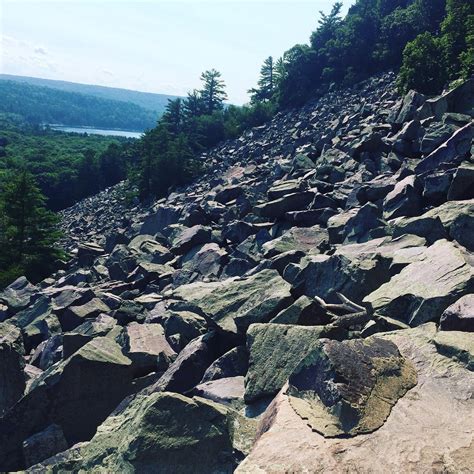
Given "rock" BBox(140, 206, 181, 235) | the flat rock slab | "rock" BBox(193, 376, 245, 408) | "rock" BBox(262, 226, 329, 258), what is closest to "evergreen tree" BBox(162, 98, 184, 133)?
Result: "rock" BBox(140, 206, 181, 235)

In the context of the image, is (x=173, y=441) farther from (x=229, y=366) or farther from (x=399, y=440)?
(x=229, y=366)

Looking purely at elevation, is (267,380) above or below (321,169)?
below

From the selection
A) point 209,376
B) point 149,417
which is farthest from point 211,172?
point 149,417

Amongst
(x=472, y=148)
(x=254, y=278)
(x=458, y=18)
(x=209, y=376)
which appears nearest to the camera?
(x=209, y=376)

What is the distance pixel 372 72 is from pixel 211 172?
1078 inches

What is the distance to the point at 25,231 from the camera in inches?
1436

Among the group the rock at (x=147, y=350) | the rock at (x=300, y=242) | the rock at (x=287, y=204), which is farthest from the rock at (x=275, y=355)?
the rock at (x=287, y=204)

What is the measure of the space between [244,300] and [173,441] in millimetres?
5453

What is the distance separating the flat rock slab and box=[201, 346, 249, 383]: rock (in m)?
3.44

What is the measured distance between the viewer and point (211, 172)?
1869 inches

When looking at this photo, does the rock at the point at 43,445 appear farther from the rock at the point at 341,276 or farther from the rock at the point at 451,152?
the rock at the point at 451,152

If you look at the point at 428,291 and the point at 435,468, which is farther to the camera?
the point at 428,291

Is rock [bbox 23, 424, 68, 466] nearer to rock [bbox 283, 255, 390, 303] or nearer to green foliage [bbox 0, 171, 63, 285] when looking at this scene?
rock [bbox 283, 255, 390, 303]

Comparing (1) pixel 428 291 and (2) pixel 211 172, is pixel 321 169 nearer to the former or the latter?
(1) pixel 428 291
